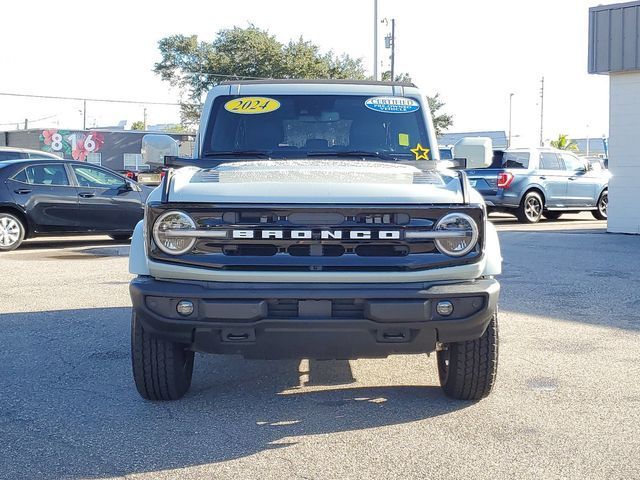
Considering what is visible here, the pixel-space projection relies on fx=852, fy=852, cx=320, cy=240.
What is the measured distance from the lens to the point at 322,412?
4.88m

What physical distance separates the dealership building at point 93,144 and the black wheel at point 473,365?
4671 cm

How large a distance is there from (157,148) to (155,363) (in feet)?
6.10

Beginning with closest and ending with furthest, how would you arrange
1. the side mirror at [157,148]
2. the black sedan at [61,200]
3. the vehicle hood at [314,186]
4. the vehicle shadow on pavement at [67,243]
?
1. the vehicle hood at [314,186]
2. the side mirror at [157,148]
3. the black sedan at [61,200]
4. the vehicle shadow on pavement at [67,243]

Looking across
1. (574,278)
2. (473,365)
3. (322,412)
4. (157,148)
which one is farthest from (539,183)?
(322,412)

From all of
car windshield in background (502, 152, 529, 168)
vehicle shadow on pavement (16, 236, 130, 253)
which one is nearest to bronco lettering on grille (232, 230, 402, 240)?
vehicle shadow on pavement (16, 236, 130, 253)

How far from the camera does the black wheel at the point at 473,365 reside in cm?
478

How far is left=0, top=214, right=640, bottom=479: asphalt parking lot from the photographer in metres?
4.04

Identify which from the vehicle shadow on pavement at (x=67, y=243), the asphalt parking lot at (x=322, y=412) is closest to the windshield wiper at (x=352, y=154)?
the asphalt parking lot at (x=322, y=412)

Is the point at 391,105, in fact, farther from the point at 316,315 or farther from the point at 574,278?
the point at 574,278

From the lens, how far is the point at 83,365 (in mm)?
6000

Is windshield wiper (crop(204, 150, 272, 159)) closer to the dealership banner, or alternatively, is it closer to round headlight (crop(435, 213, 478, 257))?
round headlight (crop(435, 213, 478, 257))

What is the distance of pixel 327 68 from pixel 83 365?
47.5 meters

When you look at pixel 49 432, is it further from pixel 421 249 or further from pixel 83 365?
pixel 421 249

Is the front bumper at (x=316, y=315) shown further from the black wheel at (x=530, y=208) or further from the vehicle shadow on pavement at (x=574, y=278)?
the black wheel at (x=530, y=208)
